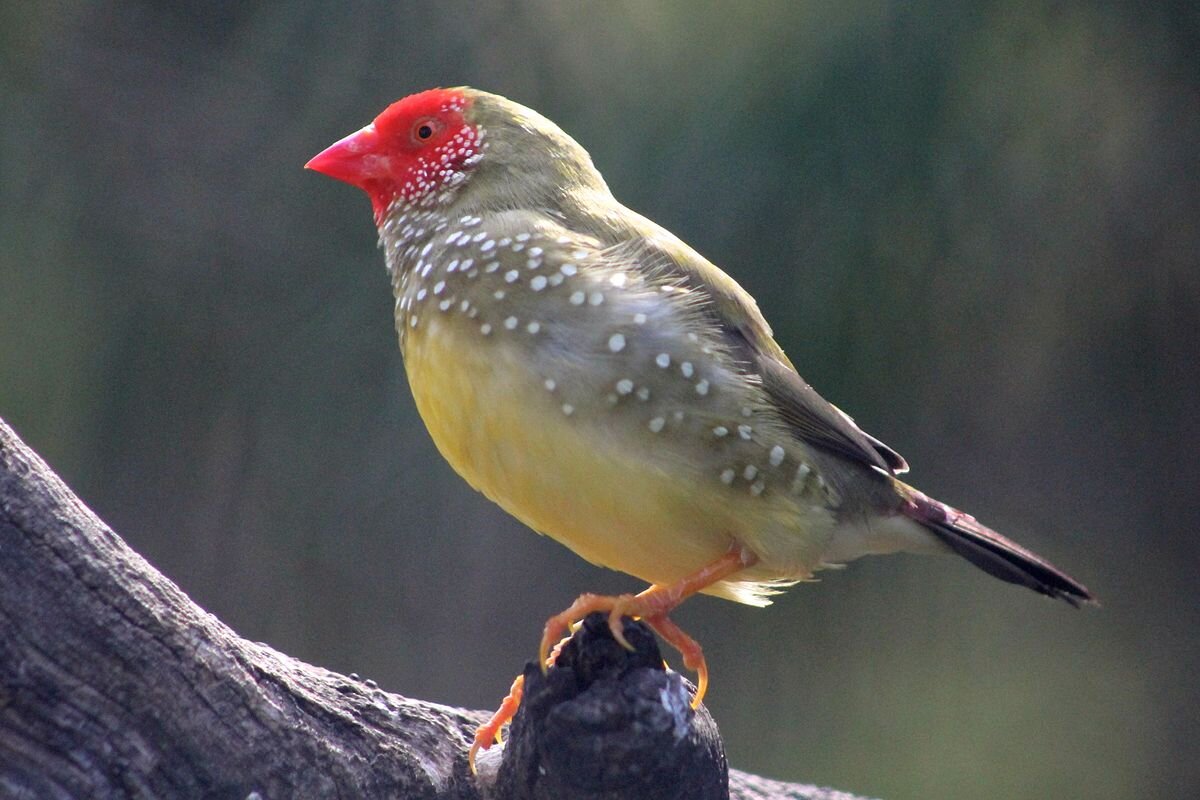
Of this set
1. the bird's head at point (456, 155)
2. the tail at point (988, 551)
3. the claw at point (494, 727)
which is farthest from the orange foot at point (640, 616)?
the bird's head at point (456, 155)

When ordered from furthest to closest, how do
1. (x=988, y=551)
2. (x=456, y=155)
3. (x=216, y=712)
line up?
(x=988, y=551) < (x=456, y=155) < (x=216, y=712)

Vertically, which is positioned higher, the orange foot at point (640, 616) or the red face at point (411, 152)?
the red face at point (411, 152)

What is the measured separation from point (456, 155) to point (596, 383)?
0.76 m

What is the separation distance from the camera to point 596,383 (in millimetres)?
2648

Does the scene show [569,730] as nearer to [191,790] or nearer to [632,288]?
[191,790]

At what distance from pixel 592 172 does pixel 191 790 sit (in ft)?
5.30

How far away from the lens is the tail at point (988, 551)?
127 inches

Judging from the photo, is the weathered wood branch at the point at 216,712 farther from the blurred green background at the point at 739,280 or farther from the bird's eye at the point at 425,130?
the blurred green background at the point at 739,280

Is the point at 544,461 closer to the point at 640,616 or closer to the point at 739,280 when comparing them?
the point at 640,616

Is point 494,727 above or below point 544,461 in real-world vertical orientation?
below

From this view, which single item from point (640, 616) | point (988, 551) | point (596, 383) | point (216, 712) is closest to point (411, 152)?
point (596, 383)

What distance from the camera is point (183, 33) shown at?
4996 millimetres

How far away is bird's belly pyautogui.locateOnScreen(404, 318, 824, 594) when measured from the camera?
104 inches

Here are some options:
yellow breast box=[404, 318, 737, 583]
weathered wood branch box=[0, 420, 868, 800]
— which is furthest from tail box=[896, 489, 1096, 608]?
weathered wood branch box=[0, 420, 868, 800]
